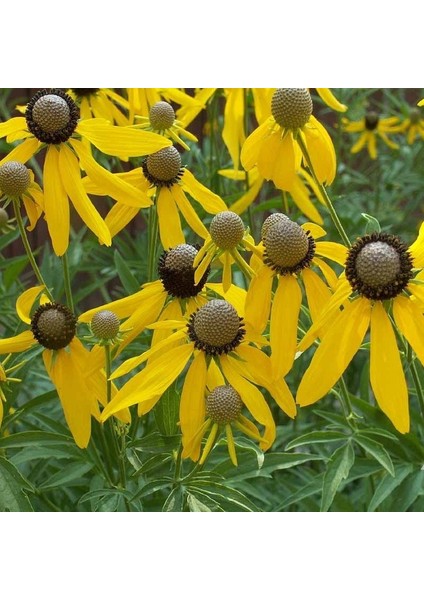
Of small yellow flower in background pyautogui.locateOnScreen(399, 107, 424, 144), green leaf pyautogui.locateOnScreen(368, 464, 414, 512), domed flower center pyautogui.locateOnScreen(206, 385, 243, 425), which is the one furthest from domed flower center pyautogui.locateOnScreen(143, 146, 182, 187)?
small yellow flower in background pyautogui.locateOnScreen(399, 107, 424, 144)

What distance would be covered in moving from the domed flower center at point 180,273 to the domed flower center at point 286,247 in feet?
0.23

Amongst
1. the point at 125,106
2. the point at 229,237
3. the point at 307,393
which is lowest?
the point at 307,393

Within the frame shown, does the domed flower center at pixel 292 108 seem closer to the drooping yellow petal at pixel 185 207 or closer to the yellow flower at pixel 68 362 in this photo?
the drooping yellow petal at pixel 185 207

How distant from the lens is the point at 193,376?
70 centimetres

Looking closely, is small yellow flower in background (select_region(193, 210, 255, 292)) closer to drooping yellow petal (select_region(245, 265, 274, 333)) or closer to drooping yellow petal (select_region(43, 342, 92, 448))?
drooping yellow petal (select_region(245, 265, 274, 333))

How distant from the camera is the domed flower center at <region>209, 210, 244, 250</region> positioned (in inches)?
26.6

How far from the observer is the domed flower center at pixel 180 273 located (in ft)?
2.39

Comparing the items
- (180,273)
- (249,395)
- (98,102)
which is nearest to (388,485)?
(249,395)

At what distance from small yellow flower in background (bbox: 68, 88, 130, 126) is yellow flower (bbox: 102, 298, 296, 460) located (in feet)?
1.01

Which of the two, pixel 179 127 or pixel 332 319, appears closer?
pixel 332 319

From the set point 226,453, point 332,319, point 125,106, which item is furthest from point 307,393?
point 125,106

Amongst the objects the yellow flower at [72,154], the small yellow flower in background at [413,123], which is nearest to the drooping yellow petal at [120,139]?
the yellow flower at [72,154]
